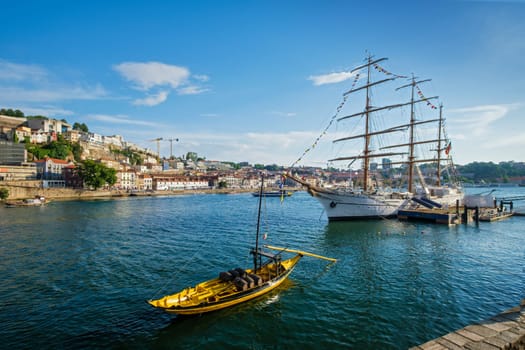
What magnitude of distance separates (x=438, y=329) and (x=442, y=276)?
8.56 meters

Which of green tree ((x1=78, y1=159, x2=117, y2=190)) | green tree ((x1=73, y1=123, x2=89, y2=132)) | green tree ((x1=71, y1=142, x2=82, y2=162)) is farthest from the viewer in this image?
green tree ((x1=73, y1=123, x2=89, y2=132))

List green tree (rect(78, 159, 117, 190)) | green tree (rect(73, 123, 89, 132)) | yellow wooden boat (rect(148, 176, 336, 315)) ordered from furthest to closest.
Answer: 1. green tree (rect(73, 123, 89, 132))
2. green tree (rect(78, 159, 117, 190))
3. yellow wooden boat (rect(148, 176, 336, 315))

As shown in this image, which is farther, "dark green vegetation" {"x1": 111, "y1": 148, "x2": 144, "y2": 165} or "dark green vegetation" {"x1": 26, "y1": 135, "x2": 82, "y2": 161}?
"dark green vegetation" {"x1": 111, "y1": 148, "x2": 144, "y2": 165}

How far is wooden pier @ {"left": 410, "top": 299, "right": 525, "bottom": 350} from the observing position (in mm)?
9576

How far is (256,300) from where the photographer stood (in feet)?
52.1

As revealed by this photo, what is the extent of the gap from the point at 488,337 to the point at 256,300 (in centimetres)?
1051

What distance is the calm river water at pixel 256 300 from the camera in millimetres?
12562

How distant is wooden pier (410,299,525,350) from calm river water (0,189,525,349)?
233cm

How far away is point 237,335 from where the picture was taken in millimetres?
12570

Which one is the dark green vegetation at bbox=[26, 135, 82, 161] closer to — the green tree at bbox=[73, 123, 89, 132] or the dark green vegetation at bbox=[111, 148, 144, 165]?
the dark green vegetation at bbox=[111, 148, 144, 165]

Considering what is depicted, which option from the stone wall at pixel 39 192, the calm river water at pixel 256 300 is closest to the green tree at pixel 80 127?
the stone wall at pixel 39 192

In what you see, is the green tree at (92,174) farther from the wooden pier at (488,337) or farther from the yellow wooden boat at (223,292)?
the wooden pier at (488,337)

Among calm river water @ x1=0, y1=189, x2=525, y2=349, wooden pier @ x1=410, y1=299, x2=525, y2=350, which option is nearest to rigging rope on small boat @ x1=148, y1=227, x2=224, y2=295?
calm river water @ x1=0, y1=189, x2=525, y2=349

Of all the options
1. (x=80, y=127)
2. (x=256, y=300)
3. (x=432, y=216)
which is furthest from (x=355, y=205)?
(x=80, y=127)
